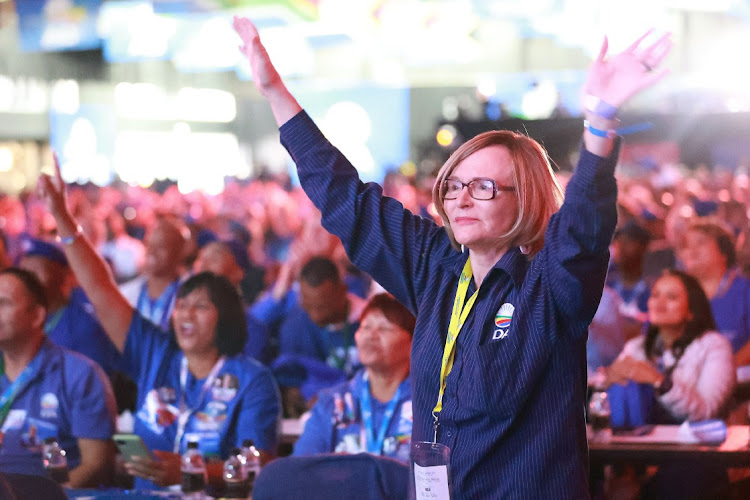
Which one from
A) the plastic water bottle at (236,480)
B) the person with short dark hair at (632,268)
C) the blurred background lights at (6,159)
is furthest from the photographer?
the blurred background lights at (6,159)

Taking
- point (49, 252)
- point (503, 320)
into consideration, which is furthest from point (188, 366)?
point (503, 320)

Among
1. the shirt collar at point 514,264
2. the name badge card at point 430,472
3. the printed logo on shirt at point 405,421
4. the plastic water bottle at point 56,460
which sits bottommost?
the plastic water bottle at point 56,460

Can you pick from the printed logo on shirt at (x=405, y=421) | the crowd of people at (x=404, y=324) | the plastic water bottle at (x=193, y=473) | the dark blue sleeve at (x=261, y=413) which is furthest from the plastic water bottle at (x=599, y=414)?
the plastic water bottle at (x=193, y=473)

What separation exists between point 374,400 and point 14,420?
63.2 inches

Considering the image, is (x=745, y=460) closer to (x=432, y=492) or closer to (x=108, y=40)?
(x=432, y=492)

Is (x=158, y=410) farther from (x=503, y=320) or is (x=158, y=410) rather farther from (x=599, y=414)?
(x=503, y=320)

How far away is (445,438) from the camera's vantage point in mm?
1808

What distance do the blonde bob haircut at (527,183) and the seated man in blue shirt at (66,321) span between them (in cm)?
355

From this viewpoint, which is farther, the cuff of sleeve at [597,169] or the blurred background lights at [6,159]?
the blurred background lights at [6,159]

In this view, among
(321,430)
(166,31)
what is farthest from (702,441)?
(166,31)

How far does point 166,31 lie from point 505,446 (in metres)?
14.9

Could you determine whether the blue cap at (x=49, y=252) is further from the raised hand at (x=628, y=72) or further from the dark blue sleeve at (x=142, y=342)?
the raised hand at (x=628, y=72)

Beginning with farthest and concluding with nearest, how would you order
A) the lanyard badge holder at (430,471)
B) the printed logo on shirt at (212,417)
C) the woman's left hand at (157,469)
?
1. the printed logo on shirt at (212,417)
2. the woman's left hand at (157,469)
3. the lanyard badge holder at (430,471)

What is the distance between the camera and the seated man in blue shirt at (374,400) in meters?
3.57
